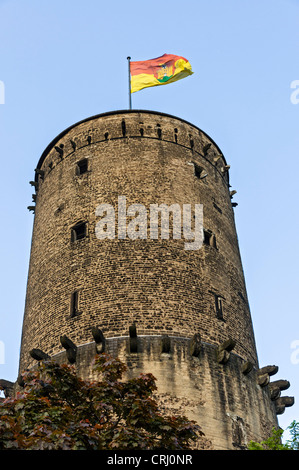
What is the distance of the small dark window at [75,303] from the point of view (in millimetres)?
20825

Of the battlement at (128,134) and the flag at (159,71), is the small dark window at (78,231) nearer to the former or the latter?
the battlement at (128,134)

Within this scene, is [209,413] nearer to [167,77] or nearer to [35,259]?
[35,259]

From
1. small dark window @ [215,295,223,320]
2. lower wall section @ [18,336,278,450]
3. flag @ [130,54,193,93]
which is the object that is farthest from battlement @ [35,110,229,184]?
lower wall section @ [18,336,278,450]

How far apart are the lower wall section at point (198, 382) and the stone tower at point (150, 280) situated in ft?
0.11

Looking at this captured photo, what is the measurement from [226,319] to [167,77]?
38.8ft

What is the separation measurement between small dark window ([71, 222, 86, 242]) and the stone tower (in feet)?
0.13

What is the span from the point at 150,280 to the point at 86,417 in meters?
7.29

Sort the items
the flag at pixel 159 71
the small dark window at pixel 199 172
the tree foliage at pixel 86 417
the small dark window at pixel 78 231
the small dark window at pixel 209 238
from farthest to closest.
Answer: the flag at pixel 159 71, the small dark window at pixel 199 172, the small dark window at pixel 209 238, the small dark window at pixel 78 231, the tree foliage at pixel 86 417

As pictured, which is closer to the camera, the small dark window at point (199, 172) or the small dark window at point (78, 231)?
the small dark window at point (78, 231)

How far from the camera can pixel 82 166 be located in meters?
24.8

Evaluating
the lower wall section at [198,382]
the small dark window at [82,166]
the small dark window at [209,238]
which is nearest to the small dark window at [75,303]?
the lower wall section at [198,382]

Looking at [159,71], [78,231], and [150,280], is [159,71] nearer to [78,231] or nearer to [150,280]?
[78,231]

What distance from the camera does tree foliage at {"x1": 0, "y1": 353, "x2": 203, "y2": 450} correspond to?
39.7 ft

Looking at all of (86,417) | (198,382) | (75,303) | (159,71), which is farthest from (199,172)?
(86,417)
